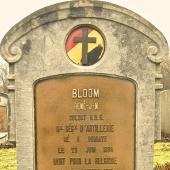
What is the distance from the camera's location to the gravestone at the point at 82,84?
5121 mm

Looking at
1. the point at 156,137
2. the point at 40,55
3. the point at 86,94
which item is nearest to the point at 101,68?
the point at 86,94

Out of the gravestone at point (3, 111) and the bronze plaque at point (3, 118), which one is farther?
the bronze plaque at point (3, 118)

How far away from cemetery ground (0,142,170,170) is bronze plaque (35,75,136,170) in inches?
146

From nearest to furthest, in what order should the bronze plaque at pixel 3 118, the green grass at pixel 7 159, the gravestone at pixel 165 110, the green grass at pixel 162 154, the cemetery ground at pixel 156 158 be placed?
the cemetery ground at pixel 156 158, the green grass at pixel 7 159, the green grass at pixel 162 154, the bronze plaque at pixel 3 118, the gravestone at pixel 165 110

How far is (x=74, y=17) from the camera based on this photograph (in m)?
5.09

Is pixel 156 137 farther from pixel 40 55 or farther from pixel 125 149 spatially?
pixel 40 55

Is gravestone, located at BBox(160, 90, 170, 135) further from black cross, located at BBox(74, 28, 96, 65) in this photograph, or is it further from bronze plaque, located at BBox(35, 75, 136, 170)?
black cross, located at BBox(74, 28, 96, 65)

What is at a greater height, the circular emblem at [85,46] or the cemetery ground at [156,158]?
the circular emblem at [85,46]

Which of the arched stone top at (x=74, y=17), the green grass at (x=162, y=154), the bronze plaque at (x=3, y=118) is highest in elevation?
the arched stone top at (x=74, y=17)

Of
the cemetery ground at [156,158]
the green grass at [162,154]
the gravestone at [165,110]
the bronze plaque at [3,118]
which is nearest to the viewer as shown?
the cemetery ground at [156,158]

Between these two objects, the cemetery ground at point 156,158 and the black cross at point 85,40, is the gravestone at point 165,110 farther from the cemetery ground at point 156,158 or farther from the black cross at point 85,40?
the black cross at point 85,40

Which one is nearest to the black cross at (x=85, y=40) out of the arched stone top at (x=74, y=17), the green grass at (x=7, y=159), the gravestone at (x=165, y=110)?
the arched stone top at (x=74, y=17)

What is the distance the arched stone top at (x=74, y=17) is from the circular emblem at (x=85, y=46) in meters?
0.20

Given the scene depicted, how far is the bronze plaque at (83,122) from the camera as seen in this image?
5.19m
